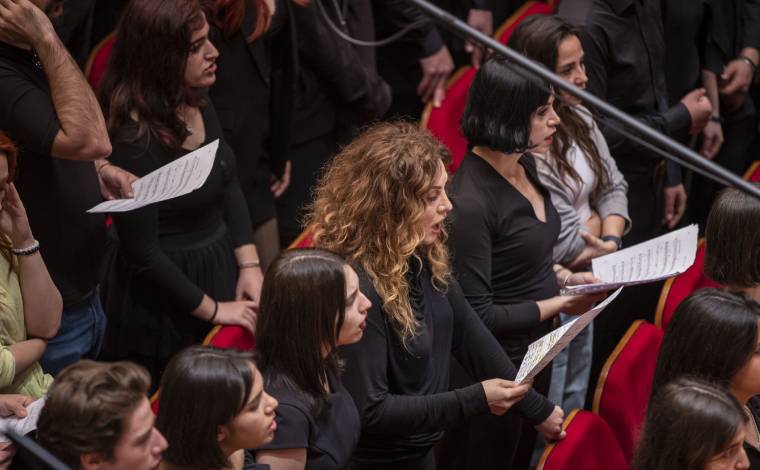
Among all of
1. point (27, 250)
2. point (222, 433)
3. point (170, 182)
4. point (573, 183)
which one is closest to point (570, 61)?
point (573, 183)

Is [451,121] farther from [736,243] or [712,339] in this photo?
[712,339]

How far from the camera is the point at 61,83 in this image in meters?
2.31

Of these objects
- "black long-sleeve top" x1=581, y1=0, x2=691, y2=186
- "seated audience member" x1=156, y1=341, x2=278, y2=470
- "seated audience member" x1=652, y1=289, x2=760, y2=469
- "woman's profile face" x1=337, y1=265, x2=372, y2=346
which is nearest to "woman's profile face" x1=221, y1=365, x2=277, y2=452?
"seated audience member" x1=156, y1=341, x2=278, y2=470

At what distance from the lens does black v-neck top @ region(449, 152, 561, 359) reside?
2.64 meters

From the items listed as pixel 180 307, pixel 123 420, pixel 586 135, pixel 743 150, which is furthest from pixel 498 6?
pixel 123 420

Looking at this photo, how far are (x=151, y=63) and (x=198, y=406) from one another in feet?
3.72

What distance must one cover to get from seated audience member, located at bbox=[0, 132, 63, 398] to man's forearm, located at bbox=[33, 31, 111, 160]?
14 cm

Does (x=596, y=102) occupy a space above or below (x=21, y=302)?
above

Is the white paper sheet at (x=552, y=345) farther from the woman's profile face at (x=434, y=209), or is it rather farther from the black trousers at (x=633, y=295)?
the black trousers at (x=633, y=295)

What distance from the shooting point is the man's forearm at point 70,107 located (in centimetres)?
229

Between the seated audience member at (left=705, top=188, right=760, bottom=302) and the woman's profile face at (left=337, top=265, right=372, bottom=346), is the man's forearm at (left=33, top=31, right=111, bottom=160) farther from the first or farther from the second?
the seated audience member at (left=705, top=188, right=760, bottom=302)

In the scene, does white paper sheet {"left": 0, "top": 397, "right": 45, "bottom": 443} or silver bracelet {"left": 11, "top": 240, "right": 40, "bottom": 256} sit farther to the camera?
silver bracelet {"left": 11, "top": 240, "right": 40, "bottom": 256}

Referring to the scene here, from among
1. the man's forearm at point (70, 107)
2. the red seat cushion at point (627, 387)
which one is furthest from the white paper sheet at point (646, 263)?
the man's forearm at point (70, 107)

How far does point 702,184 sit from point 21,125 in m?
2.73
